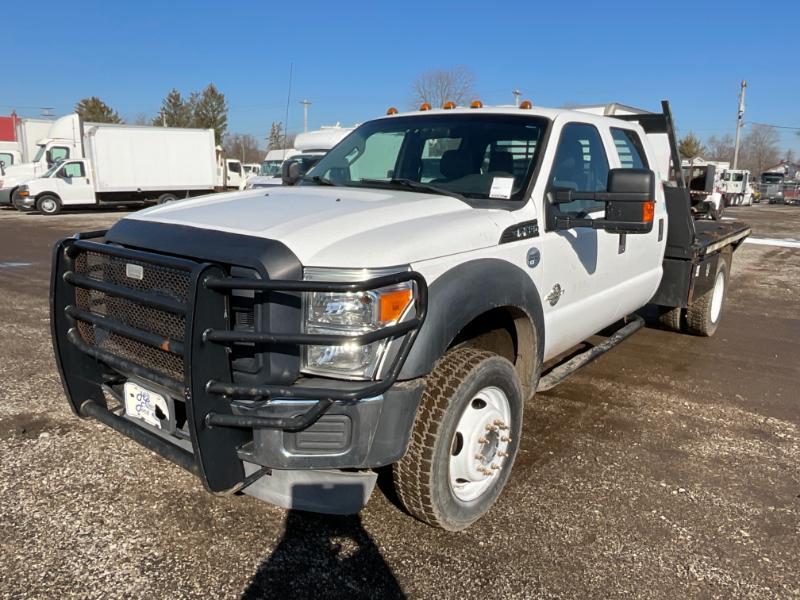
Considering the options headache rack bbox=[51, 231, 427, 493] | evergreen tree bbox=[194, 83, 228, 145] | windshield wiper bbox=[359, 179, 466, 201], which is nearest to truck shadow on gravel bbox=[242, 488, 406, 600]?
headache rack bbox=[51, 231, 427, 493]

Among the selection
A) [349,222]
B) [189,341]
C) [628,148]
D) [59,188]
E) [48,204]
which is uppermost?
[628,148]

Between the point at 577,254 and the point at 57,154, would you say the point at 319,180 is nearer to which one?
the point at 577,254

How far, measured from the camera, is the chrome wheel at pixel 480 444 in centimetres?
292

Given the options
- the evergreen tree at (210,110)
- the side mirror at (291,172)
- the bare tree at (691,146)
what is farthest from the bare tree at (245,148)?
the side mirror at (291,172)

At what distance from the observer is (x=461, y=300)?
8.84 feet

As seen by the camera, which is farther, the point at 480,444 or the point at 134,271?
the point at 480,444

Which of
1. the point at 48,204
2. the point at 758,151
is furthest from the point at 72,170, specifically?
the point at 758,151

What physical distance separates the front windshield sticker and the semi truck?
0.01 m

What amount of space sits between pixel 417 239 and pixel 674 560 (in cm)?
180

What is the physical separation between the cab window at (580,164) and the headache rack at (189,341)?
5.61 feet

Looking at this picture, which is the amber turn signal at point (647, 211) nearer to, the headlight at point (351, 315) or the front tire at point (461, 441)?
the front tire at point (461, 441)

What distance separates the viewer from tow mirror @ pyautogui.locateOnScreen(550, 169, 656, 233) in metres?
3.09

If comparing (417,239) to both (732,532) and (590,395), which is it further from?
(590,395)

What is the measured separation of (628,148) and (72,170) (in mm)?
22690
